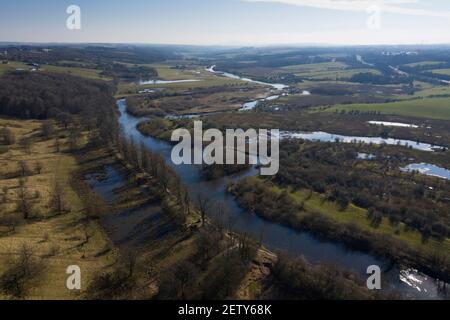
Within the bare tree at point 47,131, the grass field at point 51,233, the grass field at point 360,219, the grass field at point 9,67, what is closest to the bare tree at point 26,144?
the bare tree at point 47,131

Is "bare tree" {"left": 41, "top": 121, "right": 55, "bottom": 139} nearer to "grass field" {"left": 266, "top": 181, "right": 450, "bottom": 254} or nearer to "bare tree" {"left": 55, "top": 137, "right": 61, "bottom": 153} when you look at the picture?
"bare tree" {"left": 55, "top": 137, "right": 61, "bottom": 153}

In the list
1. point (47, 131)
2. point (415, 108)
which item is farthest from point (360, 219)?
point (415, 108)

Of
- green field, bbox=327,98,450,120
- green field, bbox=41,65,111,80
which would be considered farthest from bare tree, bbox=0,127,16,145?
green field, bbox=41,65,111,80

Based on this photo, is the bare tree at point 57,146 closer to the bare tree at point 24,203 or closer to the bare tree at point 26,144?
the bare tree at point 26,144

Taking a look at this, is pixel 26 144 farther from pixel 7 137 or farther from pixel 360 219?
pixel 360 219
